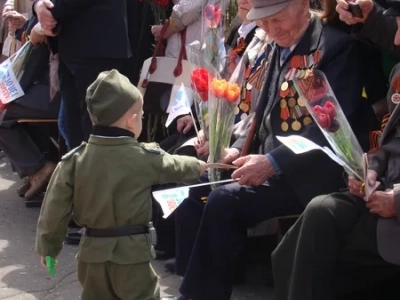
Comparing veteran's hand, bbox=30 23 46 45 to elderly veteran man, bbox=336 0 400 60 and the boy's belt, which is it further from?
elderly veteran man, bbox=336 0 400 60

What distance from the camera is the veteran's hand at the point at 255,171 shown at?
12.5 ft

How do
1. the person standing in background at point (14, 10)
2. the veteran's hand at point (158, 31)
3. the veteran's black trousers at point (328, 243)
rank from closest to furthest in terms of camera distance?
the veteran's black trousers at point (328, 243), the veteran's hand at point (158, 31), the person standing in background at point (14, 10)

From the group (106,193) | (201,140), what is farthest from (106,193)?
(201,140)

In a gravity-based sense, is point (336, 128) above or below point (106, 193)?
above

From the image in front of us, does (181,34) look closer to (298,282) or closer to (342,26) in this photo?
(342,26)

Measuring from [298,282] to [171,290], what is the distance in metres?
1.28

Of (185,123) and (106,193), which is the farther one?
(185,123)

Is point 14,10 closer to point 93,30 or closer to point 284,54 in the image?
point 93,30

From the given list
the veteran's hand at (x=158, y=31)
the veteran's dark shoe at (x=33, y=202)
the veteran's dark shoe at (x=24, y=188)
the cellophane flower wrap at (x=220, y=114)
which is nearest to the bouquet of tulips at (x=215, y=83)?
the cellophane flower wrap at (x=220, y=114)

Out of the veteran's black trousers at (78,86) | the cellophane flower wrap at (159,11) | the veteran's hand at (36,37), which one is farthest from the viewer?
the veteran's hand at (36,37)

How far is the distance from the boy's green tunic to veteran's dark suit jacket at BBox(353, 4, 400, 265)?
843 mm

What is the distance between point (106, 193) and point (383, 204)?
112 cm

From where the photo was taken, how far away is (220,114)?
13.3 ft

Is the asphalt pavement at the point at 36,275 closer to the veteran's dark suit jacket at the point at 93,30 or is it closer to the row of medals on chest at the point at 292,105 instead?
the row of medals on chest at the point at 292,105
